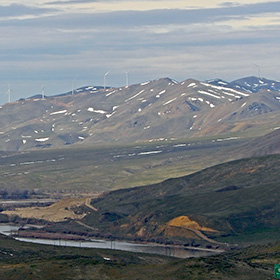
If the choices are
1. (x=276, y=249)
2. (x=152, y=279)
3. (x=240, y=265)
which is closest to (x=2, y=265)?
(x=152, y=279)

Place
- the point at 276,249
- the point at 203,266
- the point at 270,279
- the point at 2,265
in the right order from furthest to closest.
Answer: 1. the point at 276,249
2. the point at 2,265
3. the point at 203,266
4. the point at 270,279

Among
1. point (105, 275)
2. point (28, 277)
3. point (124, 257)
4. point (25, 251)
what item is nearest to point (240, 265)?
point (105, 275)

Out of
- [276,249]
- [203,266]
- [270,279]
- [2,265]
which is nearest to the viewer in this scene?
[270,279]

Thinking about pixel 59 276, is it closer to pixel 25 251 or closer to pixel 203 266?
pixel 203 266

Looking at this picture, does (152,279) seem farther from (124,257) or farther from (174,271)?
(124,257)

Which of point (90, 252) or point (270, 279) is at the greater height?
point (270, 279)

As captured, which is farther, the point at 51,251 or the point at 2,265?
the point at 51,251

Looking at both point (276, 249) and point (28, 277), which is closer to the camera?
point (28, 277)

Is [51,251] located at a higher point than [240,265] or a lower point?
lower

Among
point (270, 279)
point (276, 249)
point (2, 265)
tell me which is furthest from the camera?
point (276, 249)
